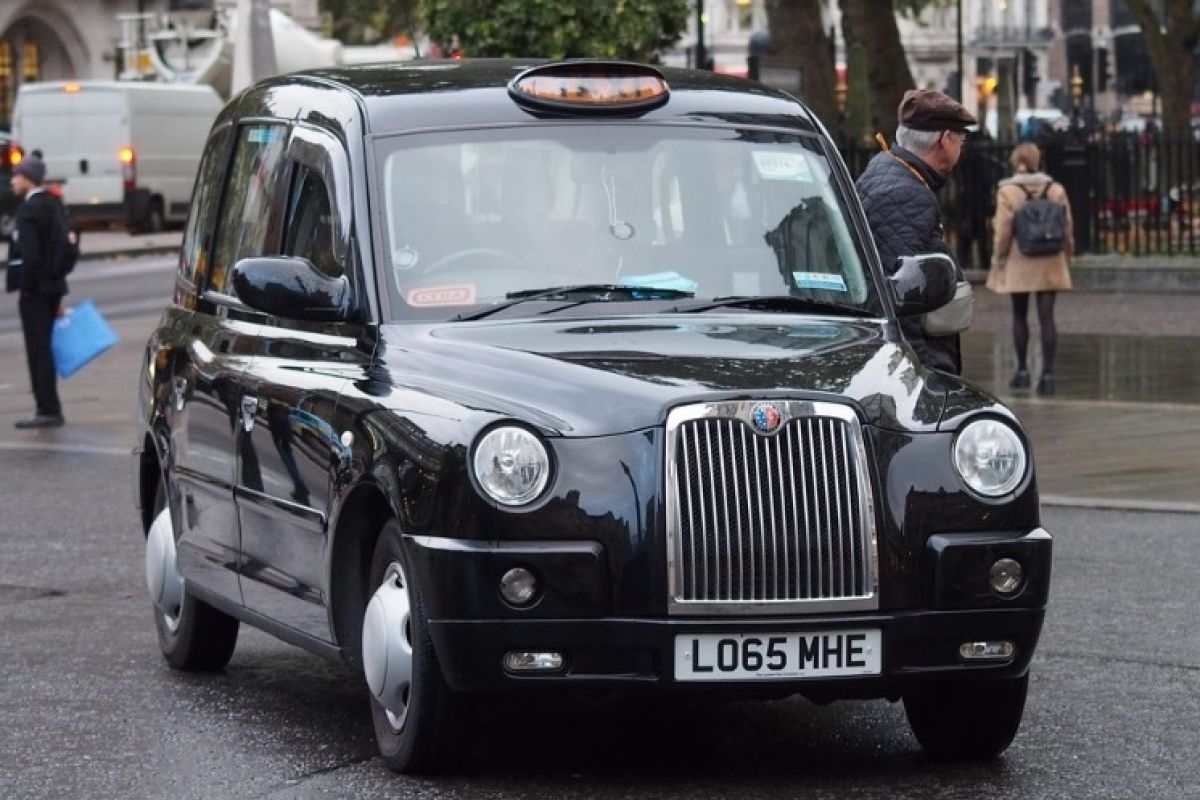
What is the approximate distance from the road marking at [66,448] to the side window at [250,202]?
7.50m

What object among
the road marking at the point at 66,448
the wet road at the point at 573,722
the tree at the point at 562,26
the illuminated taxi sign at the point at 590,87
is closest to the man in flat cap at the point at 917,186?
the wet road at the point at 573,722

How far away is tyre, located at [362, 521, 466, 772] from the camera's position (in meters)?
6.56

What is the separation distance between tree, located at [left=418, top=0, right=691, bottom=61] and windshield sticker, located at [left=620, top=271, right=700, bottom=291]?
17514 millimetres

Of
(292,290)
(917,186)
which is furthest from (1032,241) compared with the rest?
(292,290)

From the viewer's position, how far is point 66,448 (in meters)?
16.5

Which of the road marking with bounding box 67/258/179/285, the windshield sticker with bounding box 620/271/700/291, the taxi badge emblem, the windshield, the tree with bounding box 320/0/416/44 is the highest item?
the tree with bounding box 320/0/416/44

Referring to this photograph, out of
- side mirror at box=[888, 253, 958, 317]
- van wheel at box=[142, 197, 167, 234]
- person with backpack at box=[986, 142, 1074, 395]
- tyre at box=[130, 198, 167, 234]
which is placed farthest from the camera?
van wheel at box=[142, 197, 167, 234]

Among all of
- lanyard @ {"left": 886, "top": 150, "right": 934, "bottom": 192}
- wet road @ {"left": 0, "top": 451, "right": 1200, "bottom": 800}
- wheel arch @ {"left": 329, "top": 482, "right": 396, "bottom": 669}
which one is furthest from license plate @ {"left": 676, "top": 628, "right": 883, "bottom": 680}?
lanyard @ {"left": 886, "top": 150, "right": 934, "bottom": 192}

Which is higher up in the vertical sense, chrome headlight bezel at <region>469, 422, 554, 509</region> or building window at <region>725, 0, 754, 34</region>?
building window at <region>725, 0, 754, 34</region>

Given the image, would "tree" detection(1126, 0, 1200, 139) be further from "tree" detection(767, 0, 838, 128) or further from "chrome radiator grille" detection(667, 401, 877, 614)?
"chrome radiator grille" detection(667, 401, 877, 614)

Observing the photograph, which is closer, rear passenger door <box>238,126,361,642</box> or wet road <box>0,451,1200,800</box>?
wet road <box>0,451,1200,800</box>

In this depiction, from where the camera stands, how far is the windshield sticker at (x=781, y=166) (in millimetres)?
7770

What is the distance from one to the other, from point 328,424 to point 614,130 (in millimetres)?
1228

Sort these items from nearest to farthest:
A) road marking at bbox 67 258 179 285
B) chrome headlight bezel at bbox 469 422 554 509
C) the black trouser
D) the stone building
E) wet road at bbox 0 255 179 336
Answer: chrome headlight bezel at bbox 469 422 554 509 → the black trouser → wet road at bbox 0 255 179 336 → road marking at bbox 67 258 179 285 → the stone building
